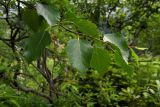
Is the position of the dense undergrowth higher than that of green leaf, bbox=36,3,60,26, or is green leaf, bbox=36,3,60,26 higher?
green leaf, bbox=36,3,60,26

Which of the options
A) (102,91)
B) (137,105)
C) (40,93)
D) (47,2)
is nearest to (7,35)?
(40,93)

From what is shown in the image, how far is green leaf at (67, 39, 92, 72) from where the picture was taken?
0.68 metres

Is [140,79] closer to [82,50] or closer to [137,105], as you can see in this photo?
[137,105]

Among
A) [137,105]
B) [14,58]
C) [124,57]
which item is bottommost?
[137,105]

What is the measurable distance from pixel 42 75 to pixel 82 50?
7.69 ft

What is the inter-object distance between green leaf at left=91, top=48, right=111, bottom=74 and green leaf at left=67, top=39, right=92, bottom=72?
0.06 ft

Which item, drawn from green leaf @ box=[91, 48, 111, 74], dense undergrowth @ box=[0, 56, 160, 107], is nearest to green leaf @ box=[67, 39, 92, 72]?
green leaf @ box=[91, 48, 111, 74]

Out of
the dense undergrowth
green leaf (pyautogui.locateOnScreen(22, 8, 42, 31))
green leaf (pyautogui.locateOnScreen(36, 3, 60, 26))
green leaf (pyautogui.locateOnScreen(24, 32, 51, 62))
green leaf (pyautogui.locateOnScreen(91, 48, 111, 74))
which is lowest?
the dense undergrowth

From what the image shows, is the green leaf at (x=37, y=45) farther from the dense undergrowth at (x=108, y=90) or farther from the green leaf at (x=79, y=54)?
the dense undergrowth at (x=108, y=90)

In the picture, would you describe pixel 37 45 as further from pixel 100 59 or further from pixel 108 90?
pixel 108 90

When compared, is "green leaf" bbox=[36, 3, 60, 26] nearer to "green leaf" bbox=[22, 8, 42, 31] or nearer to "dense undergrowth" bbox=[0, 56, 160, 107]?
"green leaf" bbox=[22, 8, 42, 31]

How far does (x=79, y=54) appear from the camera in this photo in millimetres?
679

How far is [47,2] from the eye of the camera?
0.77 meters

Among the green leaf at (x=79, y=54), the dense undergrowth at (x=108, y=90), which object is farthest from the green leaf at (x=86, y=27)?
the dense undergrowth at (x=108, y=90)
